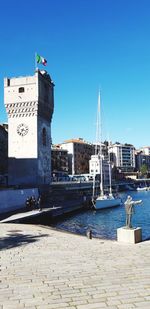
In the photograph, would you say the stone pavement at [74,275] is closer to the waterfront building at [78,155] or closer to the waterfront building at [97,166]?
the waterfront building at [97,166]

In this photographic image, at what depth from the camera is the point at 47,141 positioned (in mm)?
58938

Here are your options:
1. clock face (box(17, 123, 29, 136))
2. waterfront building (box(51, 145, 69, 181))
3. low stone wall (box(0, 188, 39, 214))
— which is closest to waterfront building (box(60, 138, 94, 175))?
waterfront building (box(51, 145, 69, 181))

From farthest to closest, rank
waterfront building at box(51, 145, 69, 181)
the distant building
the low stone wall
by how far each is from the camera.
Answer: waterfront building at box(51, 145, 69, 181) → the distant building → the low stone wall

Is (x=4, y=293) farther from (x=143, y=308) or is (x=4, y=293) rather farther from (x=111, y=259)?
(x=111, y=259)

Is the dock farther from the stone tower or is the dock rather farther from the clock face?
the clock face

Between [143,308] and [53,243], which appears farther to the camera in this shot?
[53,243]

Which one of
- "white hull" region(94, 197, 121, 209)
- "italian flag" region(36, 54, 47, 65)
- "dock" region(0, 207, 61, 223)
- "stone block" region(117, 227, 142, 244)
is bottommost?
"white hull" region(94, 197, 121, 209)

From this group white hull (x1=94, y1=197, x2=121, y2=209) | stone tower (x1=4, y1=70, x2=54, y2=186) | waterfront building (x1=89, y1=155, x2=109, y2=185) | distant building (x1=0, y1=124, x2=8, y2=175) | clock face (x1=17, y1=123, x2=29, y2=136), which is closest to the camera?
stone tower (x1=4, y1=70, x2=54, y2=186)

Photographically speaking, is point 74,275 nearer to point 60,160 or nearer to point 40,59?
point 40,59

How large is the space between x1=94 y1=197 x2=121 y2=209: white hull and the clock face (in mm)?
17124

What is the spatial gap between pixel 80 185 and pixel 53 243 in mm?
64477

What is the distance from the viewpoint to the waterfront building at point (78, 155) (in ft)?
499

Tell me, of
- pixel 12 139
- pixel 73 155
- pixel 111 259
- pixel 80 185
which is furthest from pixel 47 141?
pixel 73 155

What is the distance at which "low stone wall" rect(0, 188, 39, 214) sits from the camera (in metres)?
37.0
